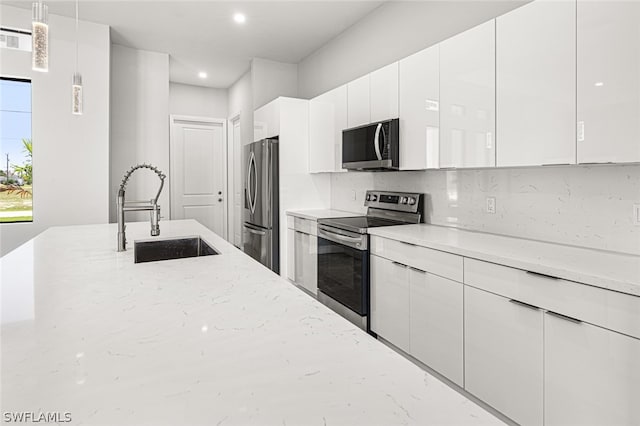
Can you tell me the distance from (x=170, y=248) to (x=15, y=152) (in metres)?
2.63

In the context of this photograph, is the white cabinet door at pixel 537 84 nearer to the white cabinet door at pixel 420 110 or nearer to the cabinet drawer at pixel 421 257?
the white cabinet door at pixel 420 110

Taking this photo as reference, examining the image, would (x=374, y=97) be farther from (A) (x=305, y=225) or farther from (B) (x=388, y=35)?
(A) (x=305, y=225)

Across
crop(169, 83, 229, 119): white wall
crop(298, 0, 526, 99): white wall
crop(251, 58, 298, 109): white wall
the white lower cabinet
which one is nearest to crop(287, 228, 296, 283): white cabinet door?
the white lower cabinet

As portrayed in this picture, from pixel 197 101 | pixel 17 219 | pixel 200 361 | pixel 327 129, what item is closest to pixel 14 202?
pixel 17 219

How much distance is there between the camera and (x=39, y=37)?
1325mm

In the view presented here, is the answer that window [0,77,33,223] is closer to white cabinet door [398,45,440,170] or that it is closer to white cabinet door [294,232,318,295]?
white cabinet door [294,232,318,295]

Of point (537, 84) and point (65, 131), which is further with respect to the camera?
point (65, 131)

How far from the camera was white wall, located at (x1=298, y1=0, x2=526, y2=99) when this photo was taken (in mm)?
2615

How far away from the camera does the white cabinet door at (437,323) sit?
1.91 m

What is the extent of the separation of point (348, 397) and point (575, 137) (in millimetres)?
1653

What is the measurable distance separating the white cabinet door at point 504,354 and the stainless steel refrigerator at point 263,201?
2.55m

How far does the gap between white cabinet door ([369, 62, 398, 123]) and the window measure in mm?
3443

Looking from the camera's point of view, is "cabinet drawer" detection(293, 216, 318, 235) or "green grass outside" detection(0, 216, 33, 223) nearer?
"cabinet drawer" detection(293, 216, 318, 235)

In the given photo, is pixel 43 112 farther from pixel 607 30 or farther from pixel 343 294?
pixel 607 30
